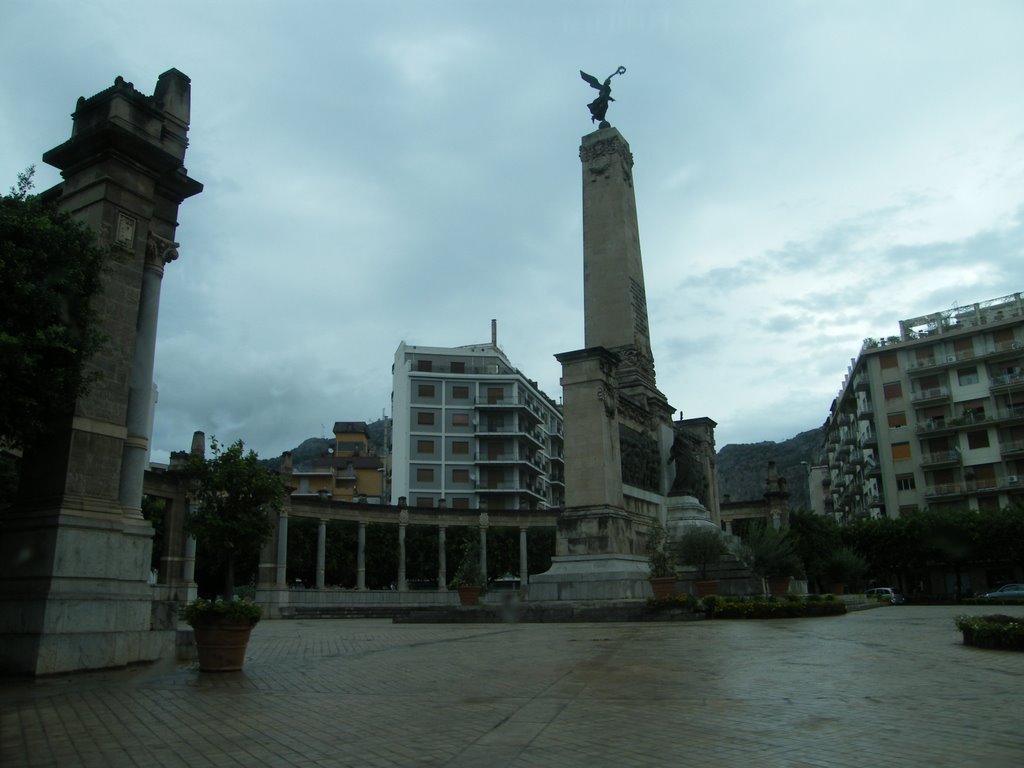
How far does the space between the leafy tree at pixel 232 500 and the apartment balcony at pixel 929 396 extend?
51785 millimetres

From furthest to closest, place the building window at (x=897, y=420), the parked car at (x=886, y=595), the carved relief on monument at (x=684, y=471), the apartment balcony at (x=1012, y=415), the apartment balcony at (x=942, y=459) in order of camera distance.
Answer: the building window at (x=897, y=420) → the apartment balcony at (x=942, y=459) → the apartment balcony at (x=1012, y=415) → the parked car at (x=886, y=595) → the carved relief on monument at (x=684, y=471)

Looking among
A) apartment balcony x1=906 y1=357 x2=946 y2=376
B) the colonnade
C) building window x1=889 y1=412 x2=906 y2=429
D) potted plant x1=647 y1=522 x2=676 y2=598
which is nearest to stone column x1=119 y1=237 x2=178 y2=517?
potted plant x1=647 y1=522 x2=676 y2=598

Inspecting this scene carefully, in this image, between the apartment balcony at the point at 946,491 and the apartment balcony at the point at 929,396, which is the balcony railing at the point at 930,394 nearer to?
the apartment balcony at the point at 929,396

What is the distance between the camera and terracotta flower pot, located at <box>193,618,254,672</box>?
377 inches

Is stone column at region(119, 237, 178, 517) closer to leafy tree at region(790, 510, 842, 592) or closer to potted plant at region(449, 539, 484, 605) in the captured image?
potted plant at region(449, 539, 484, 605)

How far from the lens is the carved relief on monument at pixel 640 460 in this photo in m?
25.6

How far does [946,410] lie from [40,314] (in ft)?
216

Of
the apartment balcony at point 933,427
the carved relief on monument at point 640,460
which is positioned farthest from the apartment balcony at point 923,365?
the carved relief on monument at point 640,460

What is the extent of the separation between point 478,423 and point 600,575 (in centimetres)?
6083

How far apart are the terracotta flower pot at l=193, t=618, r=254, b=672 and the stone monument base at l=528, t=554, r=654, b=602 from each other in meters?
14.0

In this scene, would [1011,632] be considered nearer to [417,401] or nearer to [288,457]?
[288,457]

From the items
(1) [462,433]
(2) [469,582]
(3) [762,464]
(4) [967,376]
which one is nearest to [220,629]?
(2) [469,582]

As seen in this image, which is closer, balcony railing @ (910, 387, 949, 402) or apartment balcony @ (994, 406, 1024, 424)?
apartment balcony @ (994, 406, 1024, 424)

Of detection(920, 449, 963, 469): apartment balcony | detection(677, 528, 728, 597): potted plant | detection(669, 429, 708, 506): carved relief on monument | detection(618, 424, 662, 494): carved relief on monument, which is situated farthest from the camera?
detection(920, 449, 963, 469): apartment balcony
